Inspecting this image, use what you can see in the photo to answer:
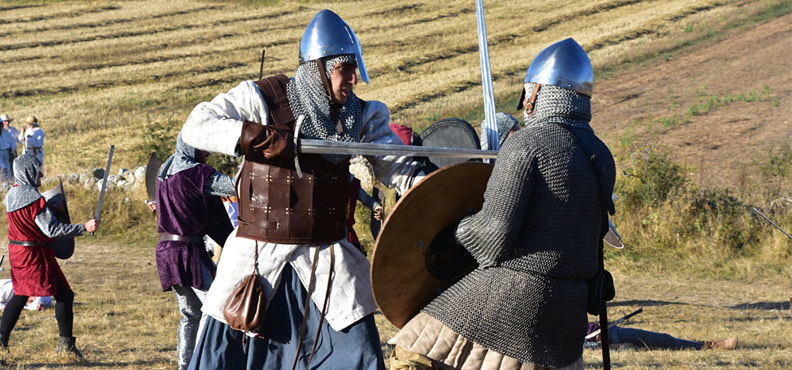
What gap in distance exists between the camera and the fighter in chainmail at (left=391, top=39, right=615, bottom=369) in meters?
2.60

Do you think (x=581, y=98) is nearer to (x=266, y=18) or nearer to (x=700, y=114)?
(x=700, y=114)

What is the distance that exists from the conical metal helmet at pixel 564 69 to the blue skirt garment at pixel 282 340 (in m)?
1.05

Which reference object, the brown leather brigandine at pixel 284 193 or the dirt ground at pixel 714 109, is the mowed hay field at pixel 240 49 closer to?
the dirt ground at pixel 714 109

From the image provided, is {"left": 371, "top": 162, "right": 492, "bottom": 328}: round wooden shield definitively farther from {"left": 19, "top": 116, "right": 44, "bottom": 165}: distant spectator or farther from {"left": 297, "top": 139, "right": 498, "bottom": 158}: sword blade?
{"left": 19, "top": 116, "right": 44, "bottom": 165}: distant spectator

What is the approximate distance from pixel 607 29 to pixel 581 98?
2106 cm

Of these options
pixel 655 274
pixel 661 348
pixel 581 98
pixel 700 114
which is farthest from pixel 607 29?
pixel 581 98

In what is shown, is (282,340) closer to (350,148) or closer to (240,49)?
(350,148)

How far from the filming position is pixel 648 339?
18.4 feet

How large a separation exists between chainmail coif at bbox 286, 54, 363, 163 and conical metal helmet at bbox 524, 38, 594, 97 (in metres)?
0.68

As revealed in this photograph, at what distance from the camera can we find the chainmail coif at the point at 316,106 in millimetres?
3090

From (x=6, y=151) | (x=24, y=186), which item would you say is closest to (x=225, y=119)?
(x=24, y=186)

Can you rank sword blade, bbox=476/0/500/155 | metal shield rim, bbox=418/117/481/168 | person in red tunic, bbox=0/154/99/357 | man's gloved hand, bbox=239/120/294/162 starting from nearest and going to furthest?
man's gloved hand, bbox=239/120/294/162 → sword blade, bbox=476/0/500/155 → metal shield rim, bbox=418/117/481/168 → person in red tunic, bbox=0/154/99/357

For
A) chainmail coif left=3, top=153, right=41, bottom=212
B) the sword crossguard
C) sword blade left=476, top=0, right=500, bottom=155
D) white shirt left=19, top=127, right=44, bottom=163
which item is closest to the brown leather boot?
sword blade left=476, top=0, right=500, bottom=155

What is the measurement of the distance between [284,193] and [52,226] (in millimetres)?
2988
